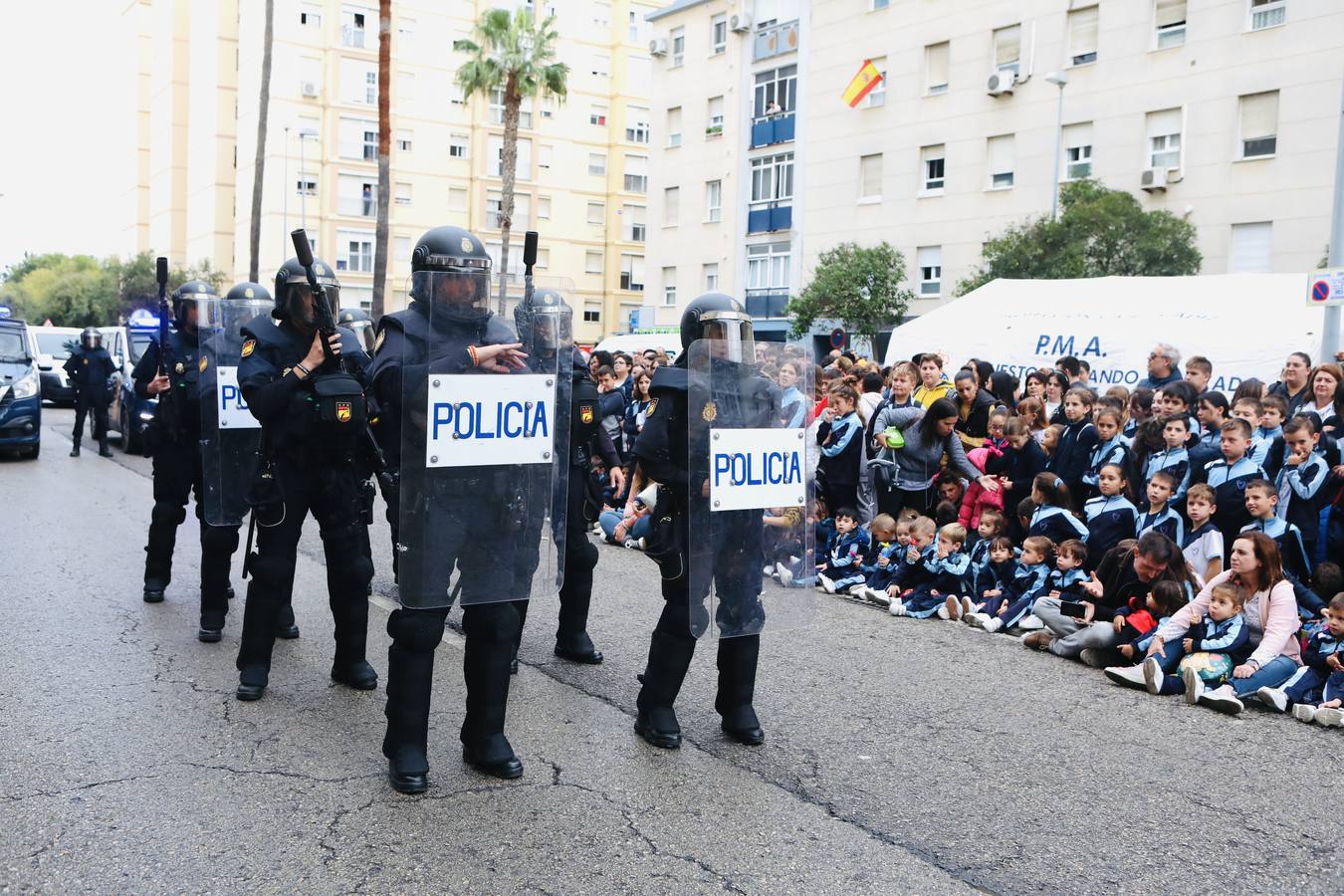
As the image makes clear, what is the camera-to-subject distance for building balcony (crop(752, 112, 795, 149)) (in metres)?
39.5

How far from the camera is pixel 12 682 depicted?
19.4ft

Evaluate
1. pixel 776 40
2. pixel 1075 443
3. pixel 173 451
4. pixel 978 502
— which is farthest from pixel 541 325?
pixel 776 40

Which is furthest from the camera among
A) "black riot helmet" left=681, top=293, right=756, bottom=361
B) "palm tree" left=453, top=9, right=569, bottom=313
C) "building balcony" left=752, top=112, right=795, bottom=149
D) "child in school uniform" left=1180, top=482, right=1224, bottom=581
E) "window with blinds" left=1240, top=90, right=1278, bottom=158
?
"building balcony" left=752, top=112, right=795, bottom=149

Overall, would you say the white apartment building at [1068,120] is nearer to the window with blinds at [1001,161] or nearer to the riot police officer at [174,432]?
the window with blinds at [1001,161]

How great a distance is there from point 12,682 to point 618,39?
191 ft

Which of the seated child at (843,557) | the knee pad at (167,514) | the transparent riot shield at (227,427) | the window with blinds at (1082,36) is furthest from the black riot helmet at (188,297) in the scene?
the window with blinds at (1082,36)

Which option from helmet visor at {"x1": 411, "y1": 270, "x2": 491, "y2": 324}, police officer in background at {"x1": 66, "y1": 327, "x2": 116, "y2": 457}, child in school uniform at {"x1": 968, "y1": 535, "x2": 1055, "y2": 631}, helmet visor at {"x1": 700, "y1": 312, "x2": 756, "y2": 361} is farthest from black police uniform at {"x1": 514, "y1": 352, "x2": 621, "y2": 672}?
police officer in background at {"x1": 66, "y1": 327, "x2": 116, "y2": 457}

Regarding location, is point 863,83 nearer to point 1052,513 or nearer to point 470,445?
point 1052,513

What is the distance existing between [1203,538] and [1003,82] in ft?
85.9

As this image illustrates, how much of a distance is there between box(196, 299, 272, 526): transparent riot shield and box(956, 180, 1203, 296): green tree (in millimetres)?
20964

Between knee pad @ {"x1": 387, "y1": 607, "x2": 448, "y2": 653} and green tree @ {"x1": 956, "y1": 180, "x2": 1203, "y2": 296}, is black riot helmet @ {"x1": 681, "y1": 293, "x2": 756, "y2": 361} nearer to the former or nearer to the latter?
knee pad @ {"x1": 387, "y1": 607, "x2": 448, "y2": 653}

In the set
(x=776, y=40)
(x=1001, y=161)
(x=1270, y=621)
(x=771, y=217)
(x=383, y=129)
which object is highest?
(x=776, y=40)

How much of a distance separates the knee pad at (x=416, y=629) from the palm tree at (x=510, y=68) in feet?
104

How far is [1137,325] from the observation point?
14.5 metres
